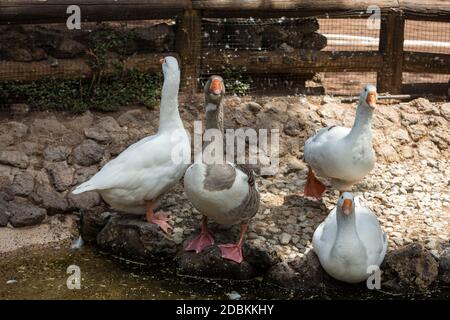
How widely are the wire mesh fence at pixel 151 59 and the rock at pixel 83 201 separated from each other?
1159 millimetres

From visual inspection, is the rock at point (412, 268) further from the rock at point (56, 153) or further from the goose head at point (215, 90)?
the rock at point (56, 153)

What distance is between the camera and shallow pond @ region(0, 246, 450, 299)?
5516 millimetres

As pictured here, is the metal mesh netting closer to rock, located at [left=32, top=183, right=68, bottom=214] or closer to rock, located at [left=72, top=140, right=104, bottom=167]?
rock, located at [left=72, top=140, right=104, bottom=167]

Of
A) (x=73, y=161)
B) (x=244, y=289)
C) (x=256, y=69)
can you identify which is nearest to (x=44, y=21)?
(x=73, y=161)

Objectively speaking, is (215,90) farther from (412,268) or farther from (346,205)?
(412,268)

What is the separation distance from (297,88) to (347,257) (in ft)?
11.7

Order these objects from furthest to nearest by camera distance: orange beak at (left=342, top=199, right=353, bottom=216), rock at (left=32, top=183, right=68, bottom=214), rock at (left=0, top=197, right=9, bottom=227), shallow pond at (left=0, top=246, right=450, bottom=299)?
rock at (left=32, top=183, right=68, bottom=214) → rock at (left=0, top=197, right=9, bottom=227) → shallow pond at (left=0, top=246, right=450, bottom=299) → orange beak at (left=342, top=199, right=353, bottom=216)

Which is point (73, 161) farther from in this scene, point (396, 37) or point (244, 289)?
point (396, 37)

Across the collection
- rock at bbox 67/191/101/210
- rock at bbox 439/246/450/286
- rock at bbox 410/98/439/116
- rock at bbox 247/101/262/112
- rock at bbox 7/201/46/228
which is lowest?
rock at bbox 439/246/450/286

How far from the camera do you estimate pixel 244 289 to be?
5.68m

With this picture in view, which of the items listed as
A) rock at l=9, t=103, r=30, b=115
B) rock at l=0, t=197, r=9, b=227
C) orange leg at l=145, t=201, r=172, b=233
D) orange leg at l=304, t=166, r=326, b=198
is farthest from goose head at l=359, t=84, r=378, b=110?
rock at l=9, t=103, r=30, b=115

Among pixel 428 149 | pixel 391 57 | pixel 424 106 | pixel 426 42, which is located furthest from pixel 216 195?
pixel 426 42

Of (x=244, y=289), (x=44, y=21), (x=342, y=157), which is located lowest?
(x=244, y=289)

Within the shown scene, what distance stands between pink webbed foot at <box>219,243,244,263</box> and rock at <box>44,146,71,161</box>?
2.00 m
